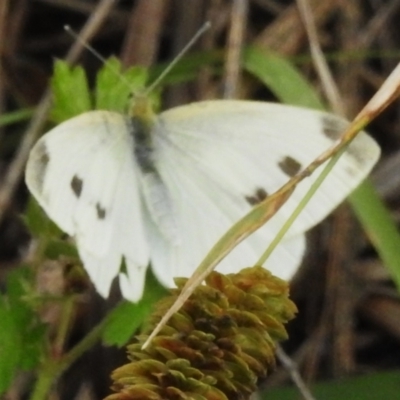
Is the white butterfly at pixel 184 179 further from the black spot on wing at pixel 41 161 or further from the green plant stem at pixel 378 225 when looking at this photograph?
the green plant stem at pixel 378 225

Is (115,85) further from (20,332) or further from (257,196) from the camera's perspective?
(20,332)

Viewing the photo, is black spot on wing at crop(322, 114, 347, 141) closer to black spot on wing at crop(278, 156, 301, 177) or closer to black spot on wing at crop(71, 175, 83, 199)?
black spot on wing at crop(278, 156, 301, 177)

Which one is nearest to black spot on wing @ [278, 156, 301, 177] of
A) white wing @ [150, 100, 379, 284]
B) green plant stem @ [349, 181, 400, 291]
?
white wing @ [150, 100, 379, 284]

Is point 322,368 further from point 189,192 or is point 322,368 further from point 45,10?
point 45,10

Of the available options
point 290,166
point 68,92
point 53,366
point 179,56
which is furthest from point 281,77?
point 53,366

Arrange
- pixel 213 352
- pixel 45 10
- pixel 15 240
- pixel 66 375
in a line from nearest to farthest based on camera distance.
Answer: pixel 213 352 < pixel 66 375 < pixel 15 240 < pixel 45 10

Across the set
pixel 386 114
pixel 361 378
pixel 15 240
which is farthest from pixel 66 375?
pixel 386 114
